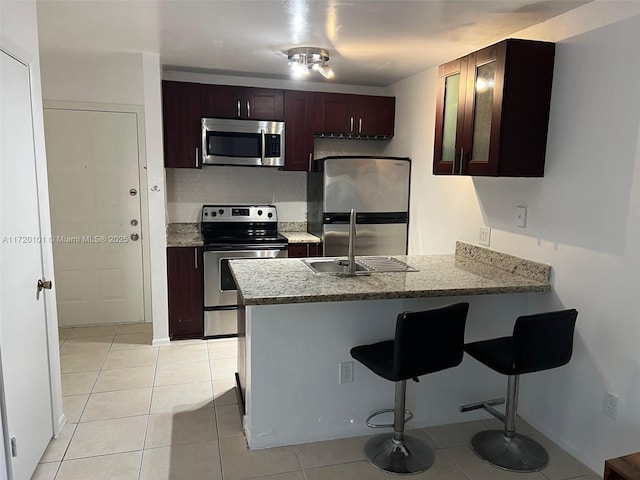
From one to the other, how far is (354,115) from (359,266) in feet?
6.59

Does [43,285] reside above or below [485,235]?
below

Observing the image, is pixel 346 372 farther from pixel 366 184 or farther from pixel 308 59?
pixel 308 59

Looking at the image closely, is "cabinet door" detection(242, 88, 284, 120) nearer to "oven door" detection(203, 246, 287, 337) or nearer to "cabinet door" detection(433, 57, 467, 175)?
"oven door" detection(203, 246, 287, 337)

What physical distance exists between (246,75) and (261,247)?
61.8 inches

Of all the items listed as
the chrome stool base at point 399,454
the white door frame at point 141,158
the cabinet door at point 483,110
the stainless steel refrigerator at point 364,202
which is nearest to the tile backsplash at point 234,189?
the white door frame at point 141,158

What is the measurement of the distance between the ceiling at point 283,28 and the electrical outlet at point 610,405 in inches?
75.2

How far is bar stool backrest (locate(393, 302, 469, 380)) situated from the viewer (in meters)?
2.00

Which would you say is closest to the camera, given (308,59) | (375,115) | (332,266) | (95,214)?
(332,266)

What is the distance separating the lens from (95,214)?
4.12 meters

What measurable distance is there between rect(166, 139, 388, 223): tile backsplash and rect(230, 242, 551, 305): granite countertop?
5.81 feet

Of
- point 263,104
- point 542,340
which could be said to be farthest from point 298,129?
point 542,340

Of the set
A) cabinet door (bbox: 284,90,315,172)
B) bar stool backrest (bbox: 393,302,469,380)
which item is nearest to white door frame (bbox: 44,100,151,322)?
cabinet door (bbox: 284,90,315,172)

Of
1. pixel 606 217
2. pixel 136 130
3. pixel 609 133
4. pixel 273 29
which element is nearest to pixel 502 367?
pixel 606 217

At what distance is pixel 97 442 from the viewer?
246cm
